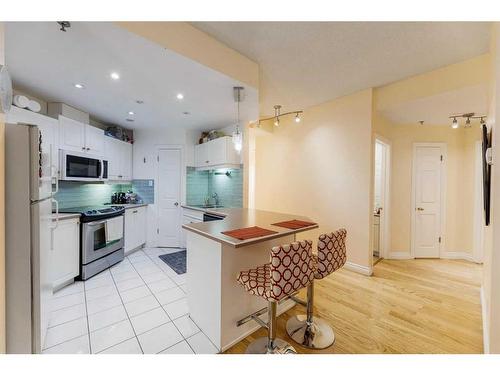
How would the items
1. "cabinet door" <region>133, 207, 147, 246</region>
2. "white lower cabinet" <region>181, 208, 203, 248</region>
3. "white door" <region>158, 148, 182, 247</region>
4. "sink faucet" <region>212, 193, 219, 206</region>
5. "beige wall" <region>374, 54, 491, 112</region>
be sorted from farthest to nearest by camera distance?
"sink faucet" <region>212, 193, 219, 206</region> < "white door" <region>158, 148, 182, 247</region> < "cabinet door" <region>133, 207, 147, 246</region> < "white lower cabinet" <region>181, 208, 203, 248</region> < "beige wall" <region>374, 54, 491, 112</region>

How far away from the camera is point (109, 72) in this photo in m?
2.05

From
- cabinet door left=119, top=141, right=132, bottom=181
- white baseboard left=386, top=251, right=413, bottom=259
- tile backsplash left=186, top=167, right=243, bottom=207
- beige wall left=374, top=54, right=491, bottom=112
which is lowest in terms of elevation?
white baseboard left=386, top=251, right=413, bottom=259

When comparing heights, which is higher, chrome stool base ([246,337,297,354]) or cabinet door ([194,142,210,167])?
cabinet door ([194,142,210,167])

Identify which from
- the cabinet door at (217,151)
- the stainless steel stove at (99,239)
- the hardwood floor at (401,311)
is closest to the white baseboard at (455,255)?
the hardwood floor at (401,311)

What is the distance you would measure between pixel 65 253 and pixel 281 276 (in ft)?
8.79

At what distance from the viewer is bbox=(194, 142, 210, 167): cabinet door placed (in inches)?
157

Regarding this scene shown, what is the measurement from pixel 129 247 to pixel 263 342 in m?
2.98

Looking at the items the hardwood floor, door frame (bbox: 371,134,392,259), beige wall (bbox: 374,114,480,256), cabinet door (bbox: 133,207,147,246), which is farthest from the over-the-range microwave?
beige wall (bbox: 374,114,480,256)

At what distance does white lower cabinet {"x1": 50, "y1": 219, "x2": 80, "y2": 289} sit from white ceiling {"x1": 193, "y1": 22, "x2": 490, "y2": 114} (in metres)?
2.65

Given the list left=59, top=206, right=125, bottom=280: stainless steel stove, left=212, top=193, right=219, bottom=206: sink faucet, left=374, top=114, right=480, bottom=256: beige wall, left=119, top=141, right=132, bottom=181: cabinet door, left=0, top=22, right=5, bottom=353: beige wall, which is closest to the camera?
left=0, top=22, right=5, bottom=353: beige wall

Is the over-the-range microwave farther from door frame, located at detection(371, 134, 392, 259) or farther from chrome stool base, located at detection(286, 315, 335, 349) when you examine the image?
door frame, located at detection(371, 134, 392, 259)

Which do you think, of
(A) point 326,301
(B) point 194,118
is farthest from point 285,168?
(A) point 326,301

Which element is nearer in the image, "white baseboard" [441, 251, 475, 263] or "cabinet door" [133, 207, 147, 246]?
"white baseboard" [441, 251, 475, 263]
